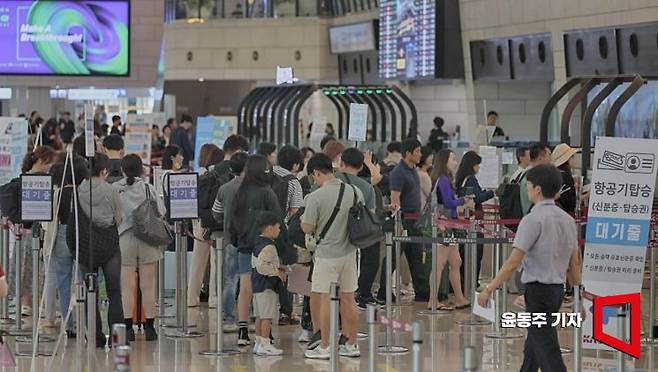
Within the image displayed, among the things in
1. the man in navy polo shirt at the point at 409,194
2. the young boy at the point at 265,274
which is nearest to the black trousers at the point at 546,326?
the young boy at the point at 265,274

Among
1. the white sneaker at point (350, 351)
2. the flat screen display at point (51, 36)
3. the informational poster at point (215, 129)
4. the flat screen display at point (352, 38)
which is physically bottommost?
the white sneaker at point (350, 351)

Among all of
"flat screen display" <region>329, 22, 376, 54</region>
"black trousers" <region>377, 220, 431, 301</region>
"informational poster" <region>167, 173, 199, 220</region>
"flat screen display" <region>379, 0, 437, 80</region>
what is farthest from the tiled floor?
"flat screen display" <region>329, 22, 376, 54</region>

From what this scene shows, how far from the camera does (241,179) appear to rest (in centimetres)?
1359

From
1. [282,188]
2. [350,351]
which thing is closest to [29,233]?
[282,188]

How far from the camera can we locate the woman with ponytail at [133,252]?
44.7 feet

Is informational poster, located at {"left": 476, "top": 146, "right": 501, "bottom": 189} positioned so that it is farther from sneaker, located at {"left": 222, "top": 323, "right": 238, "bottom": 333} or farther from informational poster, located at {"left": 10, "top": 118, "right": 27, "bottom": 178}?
informational poster, located at {"left": 10, "top": 118, "right": 27, "bottom": 178}

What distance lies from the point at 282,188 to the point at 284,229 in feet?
4.21

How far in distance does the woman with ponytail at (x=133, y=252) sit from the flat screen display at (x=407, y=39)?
2020cm

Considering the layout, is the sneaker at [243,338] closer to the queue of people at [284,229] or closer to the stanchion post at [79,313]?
the queue of people at [284,229]

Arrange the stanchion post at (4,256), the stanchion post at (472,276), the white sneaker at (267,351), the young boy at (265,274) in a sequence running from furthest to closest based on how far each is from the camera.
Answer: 1. the stanchion post at (4,256)
2. the stanchion post at (472,276)
3. the white sneaker at (267,351)
4. the young boy at (265,274)

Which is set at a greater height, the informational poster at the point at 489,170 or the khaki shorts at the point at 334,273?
the informational poster at the point at 489,170

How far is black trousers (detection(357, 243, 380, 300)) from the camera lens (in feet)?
52.2

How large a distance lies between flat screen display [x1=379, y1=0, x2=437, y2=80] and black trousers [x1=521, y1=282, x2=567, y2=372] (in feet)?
77.7

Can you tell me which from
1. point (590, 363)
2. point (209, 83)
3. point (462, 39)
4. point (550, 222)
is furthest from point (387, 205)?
point (209, 83)
